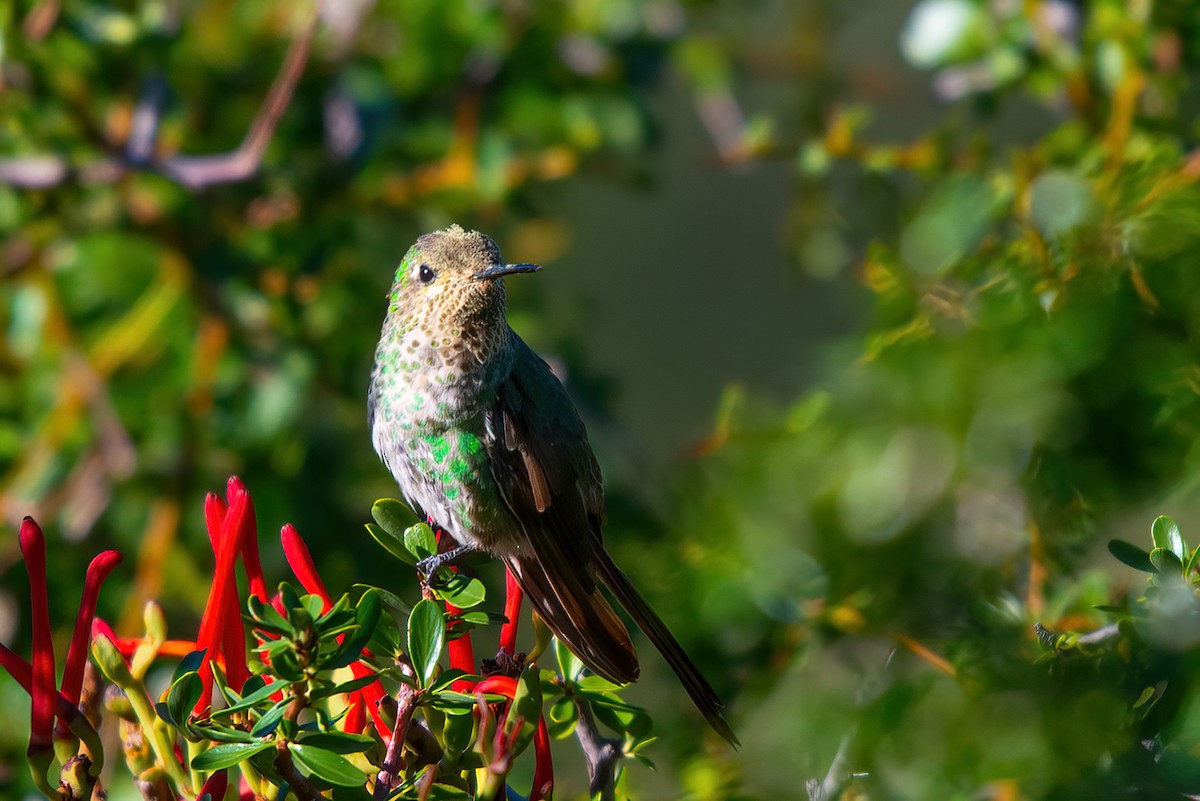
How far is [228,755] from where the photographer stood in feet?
2.26

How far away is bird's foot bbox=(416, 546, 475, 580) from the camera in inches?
36.1

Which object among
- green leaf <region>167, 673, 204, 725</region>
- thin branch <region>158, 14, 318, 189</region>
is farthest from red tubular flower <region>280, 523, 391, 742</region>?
thin branch <region>158, 14, 318, 189</region>

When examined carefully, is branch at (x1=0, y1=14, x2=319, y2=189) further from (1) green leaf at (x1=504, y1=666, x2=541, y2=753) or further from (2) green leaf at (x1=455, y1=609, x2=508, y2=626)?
(1) green leaf at (x1=504, y1=666, x2=541, y2=753)

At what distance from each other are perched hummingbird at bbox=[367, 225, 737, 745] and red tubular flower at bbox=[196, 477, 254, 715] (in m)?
0.51

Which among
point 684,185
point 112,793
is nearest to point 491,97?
point 112,793

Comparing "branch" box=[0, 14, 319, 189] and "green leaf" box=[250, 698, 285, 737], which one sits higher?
"green leaf" box=[250, 698, 285, 737]

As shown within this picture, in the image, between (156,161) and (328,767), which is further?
(156,161)

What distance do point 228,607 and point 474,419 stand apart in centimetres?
62

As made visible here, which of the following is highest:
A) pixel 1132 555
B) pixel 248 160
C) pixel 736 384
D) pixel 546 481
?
pixel 1132 555

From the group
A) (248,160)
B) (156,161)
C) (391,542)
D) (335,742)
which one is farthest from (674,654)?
(156,161)

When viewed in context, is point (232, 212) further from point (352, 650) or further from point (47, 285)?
point (352, 650)

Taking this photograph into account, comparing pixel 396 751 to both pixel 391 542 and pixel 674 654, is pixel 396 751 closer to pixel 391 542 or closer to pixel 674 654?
pixel 391 542

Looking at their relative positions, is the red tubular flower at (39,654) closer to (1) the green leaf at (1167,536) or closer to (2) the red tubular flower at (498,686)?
(2) the red tubular flower at (498,686)

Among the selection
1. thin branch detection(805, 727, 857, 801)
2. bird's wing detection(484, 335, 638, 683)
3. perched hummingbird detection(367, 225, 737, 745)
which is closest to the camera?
thin branch detection(805, 727, 857, 801)
